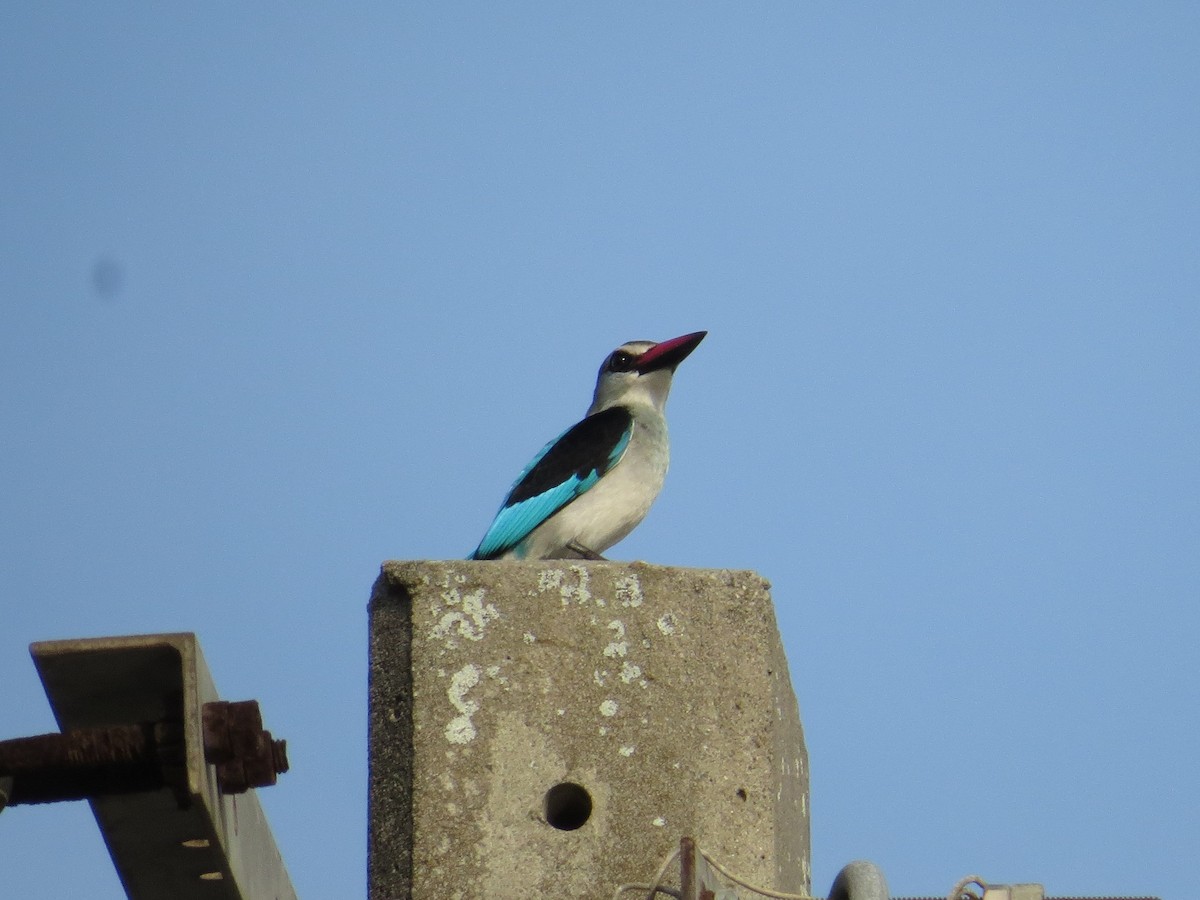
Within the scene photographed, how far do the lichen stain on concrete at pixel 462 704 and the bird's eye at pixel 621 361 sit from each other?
4595 millimetres

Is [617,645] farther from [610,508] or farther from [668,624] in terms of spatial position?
[610,508]

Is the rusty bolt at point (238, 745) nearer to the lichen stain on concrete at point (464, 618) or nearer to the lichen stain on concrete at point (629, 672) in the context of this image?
the lichen stain on concrete at point (464, 618)

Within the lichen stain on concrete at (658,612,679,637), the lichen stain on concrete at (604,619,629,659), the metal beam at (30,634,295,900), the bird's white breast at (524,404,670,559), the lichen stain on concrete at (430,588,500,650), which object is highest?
the bird's white breast at (524,404,670,559)

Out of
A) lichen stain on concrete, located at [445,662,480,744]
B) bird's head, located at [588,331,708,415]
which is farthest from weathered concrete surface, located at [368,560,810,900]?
bird's head, located at [588,331,708,415]

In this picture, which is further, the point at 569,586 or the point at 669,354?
the point at 669,354

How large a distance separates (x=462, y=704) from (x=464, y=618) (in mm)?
230

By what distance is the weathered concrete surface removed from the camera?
4.62 m

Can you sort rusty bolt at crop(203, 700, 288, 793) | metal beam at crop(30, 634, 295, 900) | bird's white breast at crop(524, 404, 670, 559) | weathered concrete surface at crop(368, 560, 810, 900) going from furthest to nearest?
bird's white breast at crop(524, 404, 670, 559), weathered concrete surface at crop(368, 560, 810, 900), rusty bolt at crop(203, 700, 288, 793), metal beam at crop(30, 634, 295, 900)

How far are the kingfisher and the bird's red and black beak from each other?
2.15 ft

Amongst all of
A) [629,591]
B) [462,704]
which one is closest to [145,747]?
[462,704]

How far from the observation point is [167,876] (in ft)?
13.8

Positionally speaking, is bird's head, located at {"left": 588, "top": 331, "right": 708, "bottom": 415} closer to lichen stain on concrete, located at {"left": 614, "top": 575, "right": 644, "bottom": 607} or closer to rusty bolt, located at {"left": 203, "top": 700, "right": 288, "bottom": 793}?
lichen stain on concrete, located at {"left": 614, "top": 575, "right": 644, "bottom": 607}

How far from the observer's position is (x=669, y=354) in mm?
9141

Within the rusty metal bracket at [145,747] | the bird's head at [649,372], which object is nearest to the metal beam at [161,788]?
the rusty metal bracket at [145,747]
